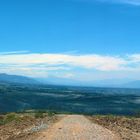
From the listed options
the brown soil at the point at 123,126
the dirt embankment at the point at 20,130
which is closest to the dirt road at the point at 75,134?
the dirt embankment at the point at 20,130

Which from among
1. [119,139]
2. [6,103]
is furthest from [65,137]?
[6,103]

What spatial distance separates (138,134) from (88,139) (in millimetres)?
5529

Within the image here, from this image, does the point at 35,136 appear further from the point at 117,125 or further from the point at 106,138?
the point at 117,125

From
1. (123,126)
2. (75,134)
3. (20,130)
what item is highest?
(123,126)

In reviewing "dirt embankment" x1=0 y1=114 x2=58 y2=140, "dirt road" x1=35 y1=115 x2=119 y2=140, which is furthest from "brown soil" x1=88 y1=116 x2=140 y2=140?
"dirt embankment" x1=0 y1=114 x2=58 y2=140

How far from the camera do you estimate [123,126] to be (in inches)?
1465

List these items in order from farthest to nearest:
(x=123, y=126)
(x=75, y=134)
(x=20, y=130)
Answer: (x=123, y=126)
(x=20, y=130)
(x=75, y=134)

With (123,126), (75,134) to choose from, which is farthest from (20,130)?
(123,126)

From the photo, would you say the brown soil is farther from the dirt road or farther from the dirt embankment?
the dirt embankment

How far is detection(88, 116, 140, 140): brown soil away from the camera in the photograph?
2995cm

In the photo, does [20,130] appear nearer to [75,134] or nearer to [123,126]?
[75,134]

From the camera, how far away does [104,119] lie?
4284 centimetres

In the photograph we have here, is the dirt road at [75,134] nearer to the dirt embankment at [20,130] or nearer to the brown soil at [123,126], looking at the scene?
the dirt embankment at [20,130]

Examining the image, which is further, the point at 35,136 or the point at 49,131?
the point at 49,131
